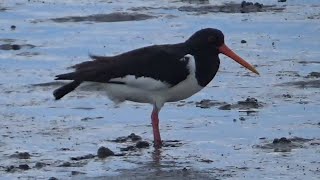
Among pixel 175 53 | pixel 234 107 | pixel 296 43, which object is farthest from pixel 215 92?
pixel 296 43

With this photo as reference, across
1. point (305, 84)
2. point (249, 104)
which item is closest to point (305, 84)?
point (305, 84)

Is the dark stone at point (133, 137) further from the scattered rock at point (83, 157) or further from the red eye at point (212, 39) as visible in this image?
the red eye at point (212, 39)

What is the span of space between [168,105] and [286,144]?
2219 mm

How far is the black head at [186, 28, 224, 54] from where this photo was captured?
1170cm

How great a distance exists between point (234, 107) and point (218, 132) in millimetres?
1023

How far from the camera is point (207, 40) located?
11742mm

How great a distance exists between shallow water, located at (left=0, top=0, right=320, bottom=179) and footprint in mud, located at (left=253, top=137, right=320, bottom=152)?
0.03m

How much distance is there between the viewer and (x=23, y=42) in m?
16.4

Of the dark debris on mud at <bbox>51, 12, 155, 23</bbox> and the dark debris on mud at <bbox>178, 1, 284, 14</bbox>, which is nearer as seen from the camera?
the dark debris on mud at <bbox>51, 12, 155, 23</bbox>

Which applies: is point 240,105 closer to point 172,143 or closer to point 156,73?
point 156,73

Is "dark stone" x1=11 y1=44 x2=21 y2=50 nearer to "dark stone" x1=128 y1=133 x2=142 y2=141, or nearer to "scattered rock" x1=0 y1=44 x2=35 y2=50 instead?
"scattered rock" x1=0 y1=44 x2=35 y2=50

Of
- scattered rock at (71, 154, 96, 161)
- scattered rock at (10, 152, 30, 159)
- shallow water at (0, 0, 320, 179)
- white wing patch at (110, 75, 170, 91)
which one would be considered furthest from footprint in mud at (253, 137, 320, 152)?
scattered rock at (10, 152, 30, 159)

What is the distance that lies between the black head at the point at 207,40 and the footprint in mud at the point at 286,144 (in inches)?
47.2

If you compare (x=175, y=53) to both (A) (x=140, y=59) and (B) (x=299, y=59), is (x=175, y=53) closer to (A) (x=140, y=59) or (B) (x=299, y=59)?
(A) (x=140, y=59)
